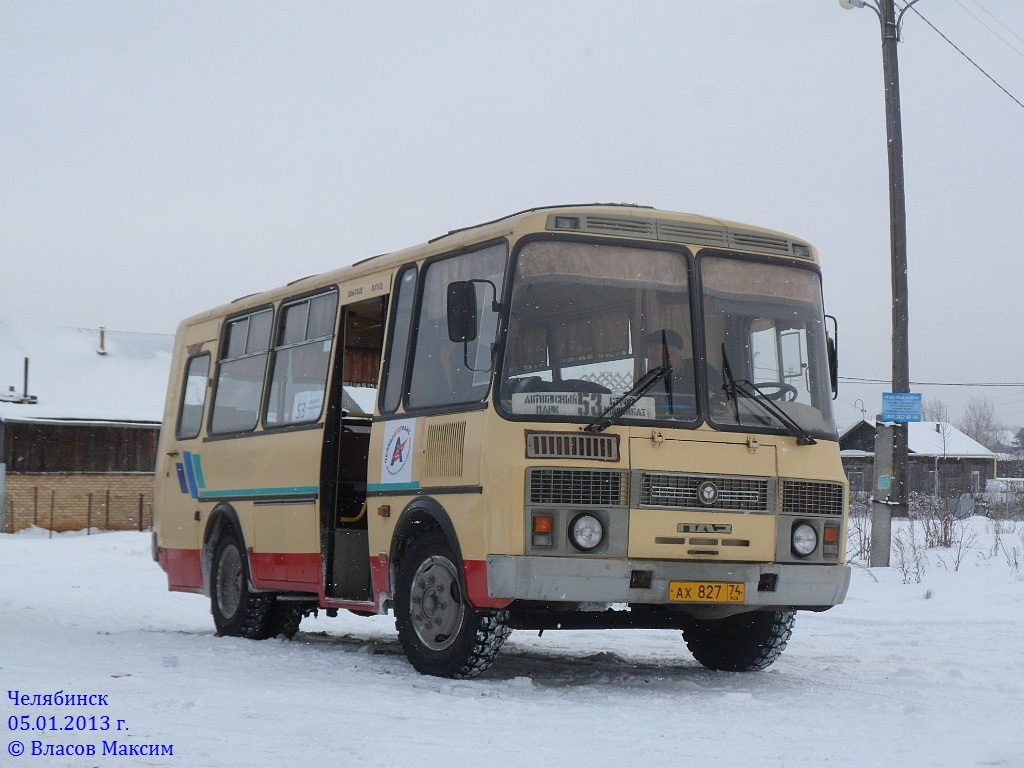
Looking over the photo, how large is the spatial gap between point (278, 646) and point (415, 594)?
283cm

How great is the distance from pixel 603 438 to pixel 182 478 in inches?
271

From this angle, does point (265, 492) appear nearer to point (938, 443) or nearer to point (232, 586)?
point (232, 586)

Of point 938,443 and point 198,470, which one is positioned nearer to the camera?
point 198,470

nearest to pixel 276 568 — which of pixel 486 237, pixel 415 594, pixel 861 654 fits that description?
pixel 415 594

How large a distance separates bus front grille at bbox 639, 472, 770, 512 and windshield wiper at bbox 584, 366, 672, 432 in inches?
15.8

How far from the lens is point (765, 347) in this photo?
9.40 meters

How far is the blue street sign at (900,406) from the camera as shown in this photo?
1816 centimetres

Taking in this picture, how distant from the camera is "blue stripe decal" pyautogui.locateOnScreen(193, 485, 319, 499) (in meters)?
11.4

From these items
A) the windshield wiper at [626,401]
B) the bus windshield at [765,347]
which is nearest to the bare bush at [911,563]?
the bus windshield at [765,347]

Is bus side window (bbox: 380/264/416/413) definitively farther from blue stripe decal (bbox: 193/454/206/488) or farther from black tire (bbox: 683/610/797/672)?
blue stripe decal (bbox: 193/454/206/488)

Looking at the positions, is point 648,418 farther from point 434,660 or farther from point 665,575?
point 434,660

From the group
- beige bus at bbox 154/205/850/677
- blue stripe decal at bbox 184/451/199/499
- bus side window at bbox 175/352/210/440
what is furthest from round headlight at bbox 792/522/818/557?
bus side window at bbox 175/352/210/440

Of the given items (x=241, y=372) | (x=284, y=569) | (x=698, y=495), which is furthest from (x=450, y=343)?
(x=241, y=372)

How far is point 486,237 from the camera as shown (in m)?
9.30
